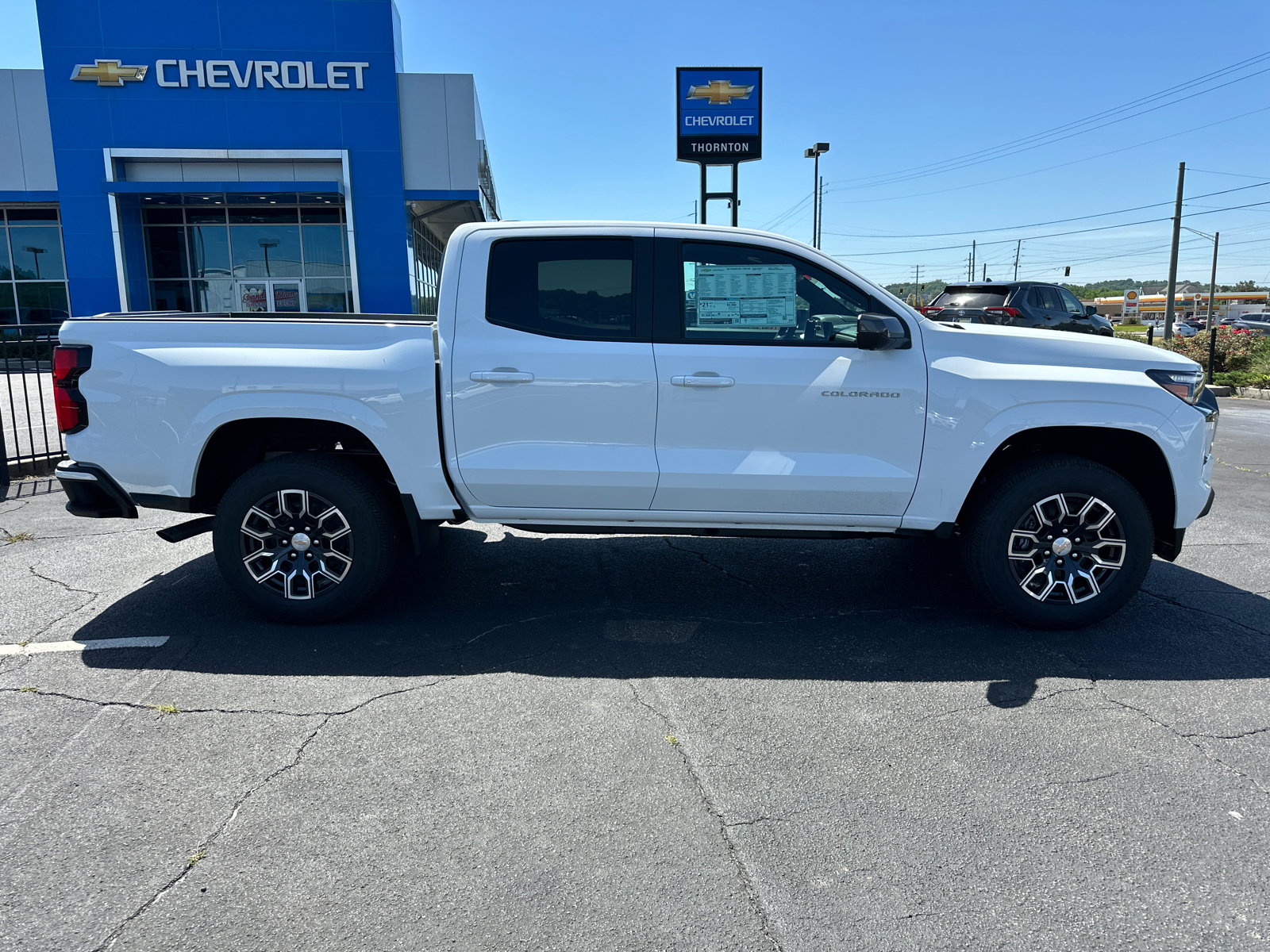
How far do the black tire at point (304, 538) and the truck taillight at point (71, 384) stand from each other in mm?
839

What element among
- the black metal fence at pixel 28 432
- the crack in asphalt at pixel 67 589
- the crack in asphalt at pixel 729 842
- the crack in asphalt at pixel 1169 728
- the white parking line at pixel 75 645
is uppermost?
the black metal fence at pixel 28 432

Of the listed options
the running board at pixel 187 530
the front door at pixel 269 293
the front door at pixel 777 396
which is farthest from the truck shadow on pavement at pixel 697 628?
the front door at pixel 269 293

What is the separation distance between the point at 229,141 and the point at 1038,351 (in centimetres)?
2624

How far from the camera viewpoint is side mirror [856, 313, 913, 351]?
4.26 m

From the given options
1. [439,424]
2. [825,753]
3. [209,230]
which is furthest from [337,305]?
[825,753]

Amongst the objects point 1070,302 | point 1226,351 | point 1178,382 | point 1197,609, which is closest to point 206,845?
point 1178,382

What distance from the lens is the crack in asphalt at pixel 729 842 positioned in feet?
7.98

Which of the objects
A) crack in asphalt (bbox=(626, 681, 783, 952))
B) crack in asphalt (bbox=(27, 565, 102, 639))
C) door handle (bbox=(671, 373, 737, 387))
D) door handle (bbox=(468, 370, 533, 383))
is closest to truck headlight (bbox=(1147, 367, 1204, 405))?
door handle (bbox=(671, 373, 737, 387))

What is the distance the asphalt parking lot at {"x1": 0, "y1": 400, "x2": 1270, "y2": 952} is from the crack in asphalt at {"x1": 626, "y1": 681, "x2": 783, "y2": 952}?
0.03 feet

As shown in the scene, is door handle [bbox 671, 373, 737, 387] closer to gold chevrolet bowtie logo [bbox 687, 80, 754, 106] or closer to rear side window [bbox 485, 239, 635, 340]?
rear side window [bbox 485, 239, 635, 340]

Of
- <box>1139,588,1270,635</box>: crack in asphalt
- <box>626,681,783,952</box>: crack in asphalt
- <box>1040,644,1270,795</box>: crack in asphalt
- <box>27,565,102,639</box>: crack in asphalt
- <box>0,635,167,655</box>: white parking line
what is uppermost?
<box>27,565,102,639</box>: crack in asphalt

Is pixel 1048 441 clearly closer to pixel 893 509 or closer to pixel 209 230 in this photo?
pixel 893 509

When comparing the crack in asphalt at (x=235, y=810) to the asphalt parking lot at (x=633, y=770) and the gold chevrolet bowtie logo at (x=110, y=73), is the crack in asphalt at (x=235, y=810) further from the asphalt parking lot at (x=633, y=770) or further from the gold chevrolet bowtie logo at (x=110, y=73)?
the gold chevrolet bowtie logo at (x=110, y=73)

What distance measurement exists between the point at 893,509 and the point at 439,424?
2.37 metres
